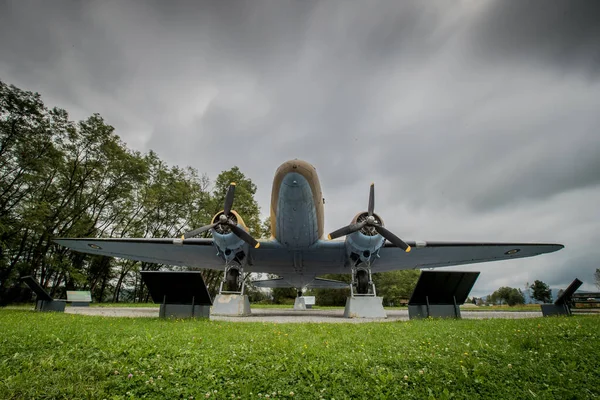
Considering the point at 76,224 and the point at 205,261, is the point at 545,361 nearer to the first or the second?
the point at 205,261

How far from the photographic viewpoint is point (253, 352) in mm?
4461

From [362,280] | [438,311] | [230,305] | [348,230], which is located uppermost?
[348,230]

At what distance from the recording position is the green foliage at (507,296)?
73312 millimetres

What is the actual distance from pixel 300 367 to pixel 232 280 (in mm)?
10866

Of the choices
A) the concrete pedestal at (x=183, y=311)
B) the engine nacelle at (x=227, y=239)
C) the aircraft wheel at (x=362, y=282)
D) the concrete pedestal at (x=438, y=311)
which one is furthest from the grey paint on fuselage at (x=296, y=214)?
→ the concrete pedestal at (x=438, y=311)

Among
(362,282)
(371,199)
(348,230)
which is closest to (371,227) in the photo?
(348,230)

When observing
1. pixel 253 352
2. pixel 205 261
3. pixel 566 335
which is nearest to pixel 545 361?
pixel 566 335

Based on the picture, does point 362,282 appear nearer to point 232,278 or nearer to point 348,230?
point 348,230

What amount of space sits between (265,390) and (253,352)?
40.2 inches

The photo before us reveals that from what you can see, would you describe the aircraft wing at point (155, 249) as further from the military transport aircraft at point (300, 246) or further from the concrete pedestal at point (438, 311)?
the concrete pedestal at point (438, 311)

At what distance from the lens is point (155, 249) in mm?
16625

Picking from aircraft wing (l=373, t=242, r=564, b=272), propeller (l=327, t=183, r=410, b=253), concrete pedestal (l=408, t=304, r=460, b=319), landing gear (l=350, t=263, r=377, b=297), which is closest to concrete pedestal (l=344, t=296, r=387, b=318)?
landing gear (l=350, t=263, r=377, b=297)

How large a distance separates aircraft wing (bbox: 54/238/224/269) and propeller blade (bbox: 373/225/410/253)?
8.90 meters

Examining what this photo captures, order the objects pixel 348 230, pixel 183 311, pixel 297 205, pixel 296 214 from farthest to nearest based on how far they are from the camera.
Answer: pixel 296 214 < pixel 348 230 < pixel 297 205 < pixel 183 311
